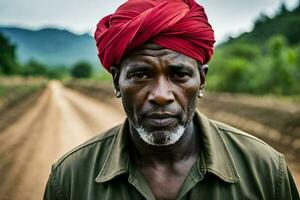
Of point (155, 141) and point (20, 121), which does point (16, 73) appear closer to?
point (20, 121)

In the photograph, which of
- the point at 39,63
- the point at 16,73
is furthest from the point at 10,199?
the point at 39,63

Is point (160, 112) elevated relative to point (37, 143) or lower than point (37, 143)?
elevated

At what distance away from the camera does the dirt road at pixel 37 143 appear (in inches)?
297

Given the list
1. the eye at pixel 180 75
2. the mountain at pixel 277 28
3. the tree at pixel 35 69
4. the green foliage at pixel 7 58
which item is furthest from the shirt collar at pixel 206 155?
the tree at pixel 35 69

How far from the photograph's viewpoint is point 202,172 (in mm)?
2307

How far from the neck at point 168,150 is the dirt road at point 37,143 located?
473cm

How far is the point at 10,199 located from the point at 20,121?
9.23 metres

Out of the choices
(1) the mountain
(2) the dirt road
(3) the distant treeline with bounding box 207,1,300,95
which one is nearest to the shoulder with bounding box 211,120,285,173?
(2) the dirt road

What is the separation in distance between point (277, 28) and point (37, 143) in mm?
37568

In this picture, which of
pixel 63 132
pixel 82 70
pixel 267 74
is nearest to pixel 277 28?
pixel 267 74

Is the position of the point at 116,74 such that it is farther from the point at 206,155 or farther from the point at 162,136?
the point at 206,155

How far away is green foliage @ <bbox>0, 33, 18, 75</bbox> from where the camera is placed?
4862 cm

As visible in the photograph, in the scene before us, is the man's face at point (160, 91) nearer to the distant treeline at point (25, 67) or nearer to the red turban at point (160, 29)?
the red turban at point (160, 29)

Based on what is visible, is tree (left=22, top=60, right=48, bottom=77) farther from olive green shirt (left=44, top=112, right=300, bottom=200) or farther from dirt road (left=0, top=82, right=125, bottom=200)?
olive green shirt (left=44, top=112, right=300, bottom=200)
